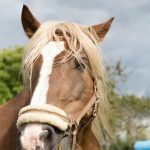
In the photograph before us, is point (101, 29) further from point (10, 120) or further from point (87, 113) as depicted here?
point (10, 120)

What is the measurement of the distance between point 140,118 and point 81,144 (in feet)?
116

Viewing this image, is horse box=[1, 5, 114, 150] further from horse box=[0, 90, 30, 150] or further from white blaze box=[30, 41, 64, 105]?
horse box=[0, 90, 30, 150]

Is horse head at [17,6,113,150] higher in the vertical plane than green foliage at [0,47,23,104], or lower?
lower

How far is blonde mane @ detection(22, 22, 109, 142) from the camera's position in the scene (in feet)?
Result: 16.3

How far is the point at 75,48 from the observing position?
505 cm

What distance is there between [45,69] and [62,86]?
0.21 m

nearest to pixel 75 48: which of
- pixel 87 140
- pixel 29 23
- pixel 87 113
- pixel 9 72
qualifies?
pixel 87 113

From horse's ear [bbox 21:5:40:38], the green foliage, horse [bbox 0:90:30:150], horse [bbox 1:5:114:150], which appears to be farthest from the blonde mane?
the green foliage

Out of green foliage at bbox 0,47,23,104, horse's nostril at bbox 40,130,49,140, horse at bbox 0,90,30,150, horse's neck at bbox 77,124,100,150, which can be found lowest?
horse's nostril at bbox 40,130,49,140

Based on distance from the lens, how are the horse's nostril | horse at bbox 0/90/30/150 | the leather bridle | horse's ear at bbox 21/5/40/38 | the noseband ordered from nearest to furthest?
the horse's nostril, the noseband, the leather bridle, horse at bbox 0/90/30/150, horse's ear at bbox 21/5/40/38

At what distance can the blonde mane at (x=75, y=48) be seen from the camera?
4.98m

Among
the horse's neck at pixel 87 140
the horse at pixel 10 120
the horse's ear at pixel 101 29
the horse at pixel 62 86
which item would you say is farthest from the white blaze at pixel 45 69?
the horse's neck at pixel 87 140

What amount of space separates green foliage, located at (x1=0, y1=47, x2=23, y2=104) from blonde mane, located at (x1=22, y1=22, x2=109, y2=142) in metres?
23.1

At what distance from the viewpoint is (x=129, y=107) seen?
1614 inches
